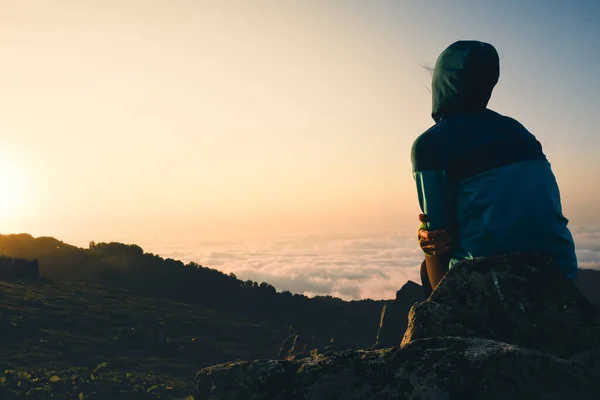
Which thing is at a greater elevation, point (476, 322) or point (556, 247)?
point (556, 247)

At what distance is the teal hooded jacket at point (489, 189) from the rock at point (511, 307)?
0.34 metres

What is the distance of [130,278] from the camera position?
45906 millimetres

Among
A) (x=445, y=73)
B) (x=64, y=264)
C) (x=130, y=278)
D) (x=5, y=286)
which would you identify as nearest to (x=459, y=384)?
(x=445, y=73)

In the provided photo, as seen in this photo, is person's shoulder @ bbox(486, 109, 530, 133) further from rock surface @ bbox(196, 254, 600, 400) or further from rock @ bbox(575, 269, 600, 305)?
rock @ bbox(575, 269, 600, 305)

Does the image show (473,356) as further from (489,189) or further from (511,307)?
(489,189)

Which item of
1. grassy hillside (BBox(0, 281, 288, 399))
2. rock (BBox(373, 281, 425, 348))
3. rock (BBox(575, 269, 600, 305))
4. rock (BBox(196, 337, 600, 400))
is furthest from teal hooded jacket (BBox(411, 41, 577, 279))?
rock (BBox(575, 269, 600, 305))

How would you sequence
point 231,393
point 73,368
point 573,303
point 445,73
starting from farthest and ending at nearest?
point 73,368, point 445,73, point 573,303, point 231,393

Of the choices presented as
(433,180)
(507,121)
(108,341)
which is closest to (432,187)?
(433,180)

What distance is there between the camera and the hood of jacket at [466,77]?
4746 millimetres

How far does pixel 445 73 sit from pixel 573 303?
207 centimetres

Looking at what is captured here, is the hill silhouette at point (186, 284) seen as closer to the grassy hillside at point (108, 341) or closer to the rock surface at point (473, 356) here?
the grassy hillside at point (108, 341)

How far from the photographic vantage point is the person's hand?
4.55 metres

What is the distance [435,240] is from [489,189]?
575 mm

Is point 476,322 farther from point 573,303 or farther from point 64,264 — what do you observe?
point 64,264
